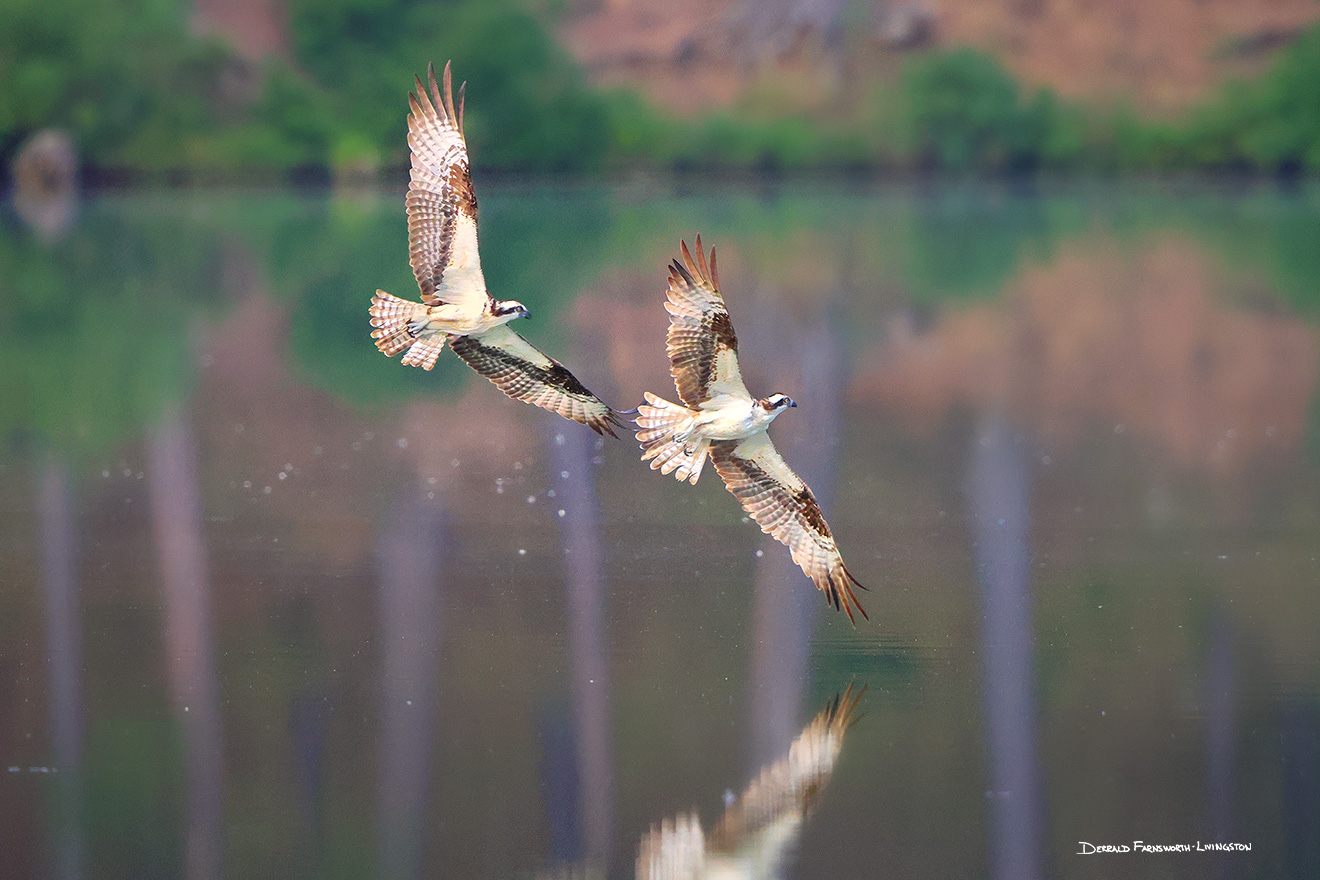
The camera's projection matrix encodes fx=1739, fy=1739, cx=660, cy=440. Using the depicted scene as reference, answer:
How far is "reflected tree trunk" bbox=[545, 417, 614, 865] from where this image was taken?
567 centimetres

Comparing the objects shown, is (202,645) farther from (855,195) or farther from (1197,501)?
(855,195)

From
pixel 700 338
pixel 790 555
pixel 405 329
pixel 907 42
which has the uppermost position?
pixel 907 42

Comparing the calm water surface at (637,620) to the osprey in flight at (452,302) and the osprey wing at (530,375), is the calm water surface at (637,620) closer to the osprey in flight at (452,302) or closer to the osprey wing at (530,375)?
the osprey wing at (530,375)

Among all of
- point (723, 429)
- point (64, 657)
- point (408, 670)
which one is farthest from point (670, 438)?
point (64, 657)

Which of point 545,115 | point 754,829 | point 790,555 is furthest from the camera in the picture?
point 545,115

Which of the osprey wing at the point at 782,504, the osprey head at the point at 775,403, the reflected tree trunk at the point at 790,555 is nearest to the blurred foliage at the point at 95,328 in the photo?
the reflected tree trunk at the point at 790,555

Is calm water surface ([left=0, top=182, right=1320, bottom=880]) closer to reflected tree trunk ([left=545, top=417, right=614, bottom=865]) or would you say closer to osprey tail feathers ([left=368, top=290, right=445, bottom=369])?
reflected tree trunk ([left=545, top=417, right=614, bottom=865])

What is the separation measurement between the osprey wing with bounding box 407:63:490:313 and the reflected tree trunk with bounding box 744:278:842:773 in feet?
6.27

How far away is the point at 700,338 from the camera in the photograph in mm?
6676

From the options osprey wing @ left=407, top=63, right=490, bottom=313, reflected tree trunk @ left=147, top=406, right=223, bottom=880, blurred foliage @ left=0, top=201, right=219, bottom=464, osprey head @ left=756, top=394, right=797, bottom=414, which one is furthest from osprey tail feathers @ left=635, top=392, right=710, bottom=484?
blurred foliage @ left=0, top=201, right=219, bottom=464

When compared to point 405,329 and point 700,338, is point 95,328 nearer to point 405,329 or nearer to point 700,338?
point 405,329

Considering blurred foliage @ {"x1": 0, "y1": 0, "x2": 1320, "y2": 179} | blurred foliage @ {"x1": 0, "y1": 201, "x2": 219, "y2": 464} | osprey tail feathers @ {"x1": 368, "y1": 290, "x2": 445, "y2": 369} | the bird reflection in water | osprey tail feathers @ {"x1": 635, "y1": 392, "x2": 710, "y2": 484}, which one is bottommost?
the bird reflection in water

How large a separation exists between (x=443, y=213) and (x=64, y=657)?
2435 mm

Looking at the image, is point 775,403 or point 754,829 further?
point 775,403
